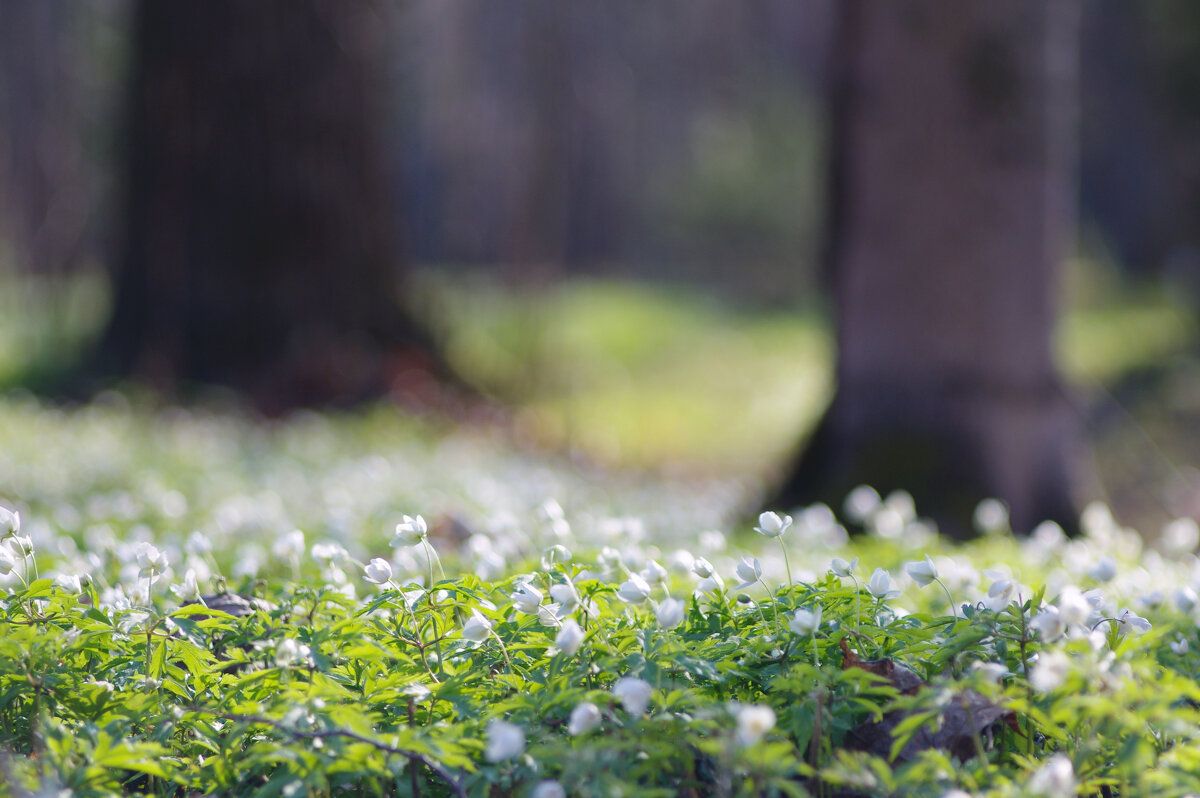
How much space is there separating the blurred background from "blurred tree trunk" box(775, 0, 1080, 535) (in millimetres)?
18

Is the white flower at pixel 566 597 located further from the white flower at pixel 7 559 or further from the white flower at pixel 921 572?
the white flower at pixel 7 559

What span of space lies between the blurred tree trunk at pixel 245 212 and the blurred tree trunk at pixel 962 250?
5.41 metres

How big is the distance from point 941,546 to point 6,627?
342 centimetres

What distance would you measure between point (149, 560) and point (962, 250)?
4748 mm

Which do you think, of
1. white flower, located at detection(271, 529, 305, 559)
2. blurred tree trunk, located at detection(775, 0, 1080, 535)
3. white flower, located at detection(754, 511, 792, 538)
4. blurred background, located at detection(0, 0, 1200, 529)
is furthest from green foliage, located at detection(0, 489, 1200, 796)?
blurred background, located at detection(0, 0, 1200, 529)

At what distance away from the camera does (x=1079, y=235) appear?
21141 mm

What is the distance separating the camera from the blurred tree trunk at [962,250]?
5668 mm

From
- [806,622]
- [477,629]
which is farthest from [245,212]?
[806,622]

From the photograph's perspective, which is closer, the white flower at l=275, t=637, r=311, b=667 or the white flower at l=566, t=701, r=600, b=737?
the white flower at l=566, t=701, r=600, b=737

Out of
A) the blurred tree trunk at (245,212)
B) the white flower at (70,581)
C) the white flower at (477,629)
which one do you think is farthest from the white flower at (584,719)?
the blurred tree trunk at (245,212)

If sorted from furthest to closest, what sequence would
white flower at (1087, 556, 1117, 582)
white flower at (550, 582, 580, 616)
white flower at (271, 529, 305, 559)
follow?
1. white flower at (271, 529, 305, 559)
2. white flower at (1087, 556, 1117, 582)
3. white flower at (550, 582, 580, 616)

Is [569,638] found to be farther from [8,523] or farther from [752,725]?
[8,523]

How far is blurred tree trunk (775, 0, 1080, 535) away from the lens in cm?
567

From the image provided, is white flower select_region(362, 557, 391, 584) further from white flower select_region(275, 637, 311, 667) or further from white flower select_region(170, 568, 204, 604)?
white flower select_region(170, 568, 204, 604)
